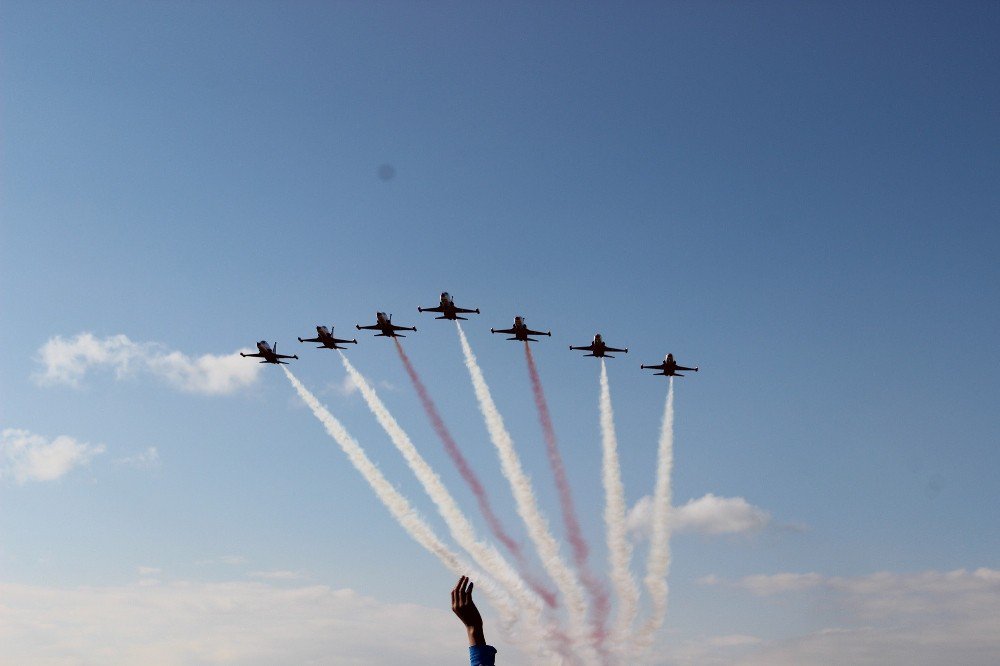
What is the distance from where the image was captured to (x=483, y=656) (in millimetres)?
23922

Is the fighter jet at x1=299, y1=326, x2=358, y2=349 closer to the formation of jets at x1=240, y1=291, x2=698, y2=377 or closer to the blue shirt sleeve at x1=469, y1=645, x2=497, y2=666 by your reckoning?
the formation of jets at x1=240, y1=291, x2=698, y2=377

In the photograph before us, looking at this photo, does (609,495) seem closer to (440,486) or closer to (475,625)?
(440,486)

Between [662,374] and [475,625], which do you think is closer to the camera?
[475,625]

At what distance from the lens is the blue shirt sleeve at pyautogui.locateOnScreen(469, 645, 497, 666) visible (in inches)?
937

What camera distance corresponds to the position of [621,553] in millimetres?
109688

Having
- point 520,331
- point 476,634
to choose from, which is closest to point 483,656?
point 476,634

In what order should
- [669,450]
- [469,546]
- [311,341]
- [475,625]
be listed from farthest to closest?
[311,341] → [669,450] → [469,546] → [475,625]

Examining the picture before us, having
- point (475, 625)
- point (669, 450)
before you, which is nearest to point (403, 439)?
point (669, 450)

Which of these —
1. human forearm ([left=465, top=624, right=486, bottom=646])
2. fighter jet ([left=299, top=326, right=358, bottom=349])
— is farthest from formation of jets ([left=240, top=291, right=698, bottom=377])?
human forearm ([left=465, top=624, right=486, bottom=646])

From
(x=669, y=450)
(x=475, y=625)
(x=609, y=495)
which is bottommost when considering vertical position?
(x=475, y=625)

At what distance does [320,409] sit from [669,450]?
52954 mm

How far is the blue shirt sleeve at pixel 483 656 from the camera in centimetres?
2380

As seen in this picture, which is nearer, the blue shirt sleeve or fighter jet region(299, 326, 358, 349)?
the blue shirt sleeve

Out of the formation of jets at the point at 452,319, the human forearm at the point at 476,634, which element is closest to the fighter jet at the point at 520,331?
the formation of jets at the point at 452,319
